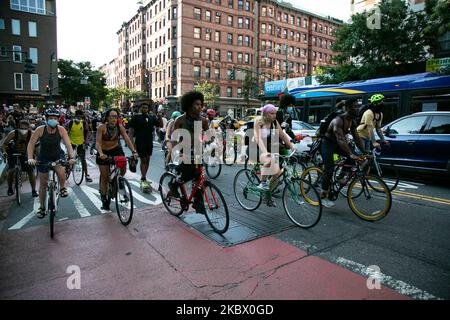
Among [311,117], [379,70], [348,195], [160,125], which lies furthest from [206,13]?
[348,195]

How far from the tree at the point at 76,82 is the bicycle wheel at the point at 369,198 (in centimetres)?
5291

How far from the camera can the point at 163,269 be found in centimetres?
373

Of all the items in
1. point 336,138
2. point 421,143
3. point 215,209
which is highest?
point 336,138

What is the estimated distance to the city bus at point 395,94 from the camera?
1134 centimetres

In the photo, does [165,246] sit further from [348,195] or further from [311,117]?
[311,117]

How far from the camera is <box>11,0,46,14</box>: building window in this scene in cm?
4009

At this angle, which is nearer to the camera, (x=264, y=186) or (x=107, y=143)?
(x=264, y=186)

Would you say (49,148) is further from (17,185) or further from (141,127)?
(141,127)

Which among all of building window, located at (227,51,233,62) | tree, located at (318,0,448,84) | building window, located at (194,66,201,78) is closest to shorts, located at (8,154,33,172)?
tree, located at (318,0,448,84)

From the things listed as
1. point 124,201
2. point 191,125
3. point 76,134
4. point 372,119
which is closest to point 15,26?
point 76,134

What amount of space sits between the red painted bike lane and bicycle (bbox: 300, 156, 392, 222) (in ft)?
4.94

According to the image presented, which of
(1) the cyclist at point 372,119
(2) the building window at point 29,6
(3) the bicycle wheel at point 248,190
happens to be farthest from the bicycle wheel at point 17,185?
(2) the building window at point 29,6

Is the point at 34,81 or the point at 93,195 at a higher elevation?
the point at 34,81

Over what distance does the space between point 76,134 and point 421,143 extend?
9684 mm
